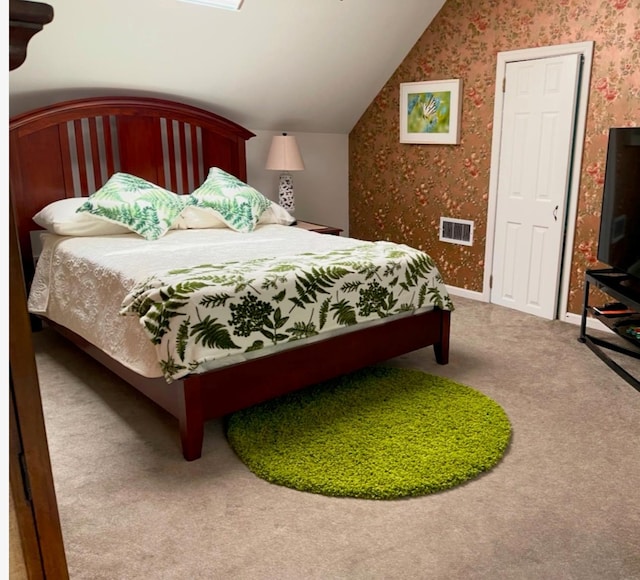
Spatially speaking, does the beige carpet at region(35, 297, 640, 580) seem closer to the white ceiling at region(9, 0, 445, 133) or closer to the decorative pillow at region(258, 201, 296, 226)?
the decorative pillow at region(258, 201, 296, 226)

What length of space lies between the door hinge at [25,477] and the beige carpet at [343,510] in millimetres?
1187

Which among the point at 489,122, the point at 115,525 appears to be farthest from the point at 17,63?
the point at 489,122

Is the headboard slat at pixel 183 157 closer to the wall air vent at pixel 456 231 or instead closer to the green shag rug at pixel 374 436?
the wall air vent at pixel 456 231

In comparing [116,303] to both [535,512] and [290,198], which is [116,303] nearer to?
[535,512]

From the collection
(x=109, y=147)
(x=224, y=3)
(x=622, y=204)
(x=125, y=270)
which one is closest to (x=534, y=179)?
(x=622, y=204)

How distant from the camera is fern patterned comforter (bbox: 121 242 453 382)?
90.4 inches

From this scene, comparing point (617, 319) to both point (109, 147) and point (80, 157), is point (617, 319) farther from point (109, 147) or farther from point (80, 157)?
point (80, 157)

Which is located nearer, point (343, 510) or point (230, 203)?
point (343, 510)

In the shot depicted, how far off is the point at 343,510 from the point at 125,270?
1.49 meters

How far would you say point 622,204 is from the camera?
3.27 m

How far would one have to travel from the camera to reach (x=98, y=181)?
4121 millimetres

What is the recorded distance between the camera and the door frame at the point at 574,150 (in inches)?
148

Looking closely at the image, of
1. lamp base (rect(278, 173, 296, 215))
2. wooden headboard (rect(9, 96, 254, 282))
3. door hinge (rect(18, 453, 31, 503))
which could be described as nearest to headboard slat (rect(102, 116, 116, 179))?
wooden headboard (rect(9, 96, 254, 282))

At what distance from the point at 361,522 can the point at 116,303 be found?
4.85 feet
